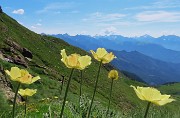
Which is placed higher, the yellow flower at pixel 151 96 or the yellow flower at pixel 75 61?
the yellow flower at pixel 75 61

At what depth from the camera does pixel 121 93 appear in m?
69.4

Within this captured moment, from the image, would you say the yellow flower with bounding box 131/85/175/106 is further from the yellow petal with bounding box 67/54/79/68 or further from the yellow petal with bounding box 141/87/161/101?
the yellow petal with bounding box 67/54/79/68

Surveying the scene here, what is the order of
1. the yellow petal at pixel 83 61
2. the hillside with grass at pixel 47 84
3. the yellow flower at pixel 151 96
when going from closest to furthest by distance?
the yellow flower at pixel 151 96, the yellow petal at pixel 83 61, the hillside with grass at pixel 47 84

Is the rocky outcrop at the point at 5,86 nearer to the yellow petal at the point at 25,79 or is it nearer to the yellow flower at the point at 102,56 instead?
the yellow flower at the point at 102,56

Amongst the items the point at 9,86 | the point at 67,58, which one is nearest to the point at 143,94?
the point at 67,58

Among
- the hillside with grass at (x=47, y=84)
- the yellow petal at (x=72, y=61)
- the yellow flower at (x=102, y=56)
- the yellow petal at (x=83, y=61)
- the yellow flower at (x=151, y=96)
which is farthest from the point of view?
the hillside with grass at (x=47, y=84)

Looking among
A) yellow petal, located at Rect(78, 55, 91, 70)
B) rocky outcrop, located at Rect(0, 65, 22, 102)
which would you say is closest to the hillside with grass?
rocky outcrop, located at Rect(0, 65, 22, 102)

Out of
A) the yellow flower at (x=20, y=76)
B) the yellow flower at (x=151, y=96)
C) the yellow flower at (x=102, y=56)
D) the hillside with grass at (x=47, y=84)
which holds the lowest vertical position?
the hillside with grass at (x=47, y=84)

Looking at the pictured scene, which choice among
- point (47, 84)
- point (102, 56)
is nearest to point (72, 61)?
point (102, 56)

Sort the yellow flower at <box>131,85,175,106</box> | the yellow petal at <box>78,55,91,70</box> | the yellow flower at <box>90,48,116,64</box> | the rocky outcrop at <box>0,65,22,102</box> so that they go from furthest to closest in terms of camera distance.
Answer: the rocky outcrop at <box>0,65,22,102</box>
the yellow flower at <box>90,48,116,64</box>
the yellow petal at <box>78,55,91,70</box>
the yellow flower at <box>131,85,175,106</box>

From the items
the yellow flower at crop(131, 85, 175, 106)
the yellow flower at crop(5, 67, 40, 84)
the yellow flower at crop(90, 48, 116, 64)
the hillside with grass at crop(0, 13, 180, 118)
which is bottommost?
the hillside with grass at crop(0, 13, 180, 118)

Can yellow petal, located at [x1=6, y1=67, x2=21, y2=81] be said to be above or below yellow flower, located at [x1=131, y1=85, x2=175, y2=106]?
above

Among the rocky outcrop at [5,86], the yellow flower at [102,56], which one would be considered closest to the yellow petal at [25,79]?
the yellow flower at [102,56]

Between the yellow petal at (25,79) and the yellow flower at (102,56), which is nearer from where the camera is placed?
the yellow petal at (25,79)
